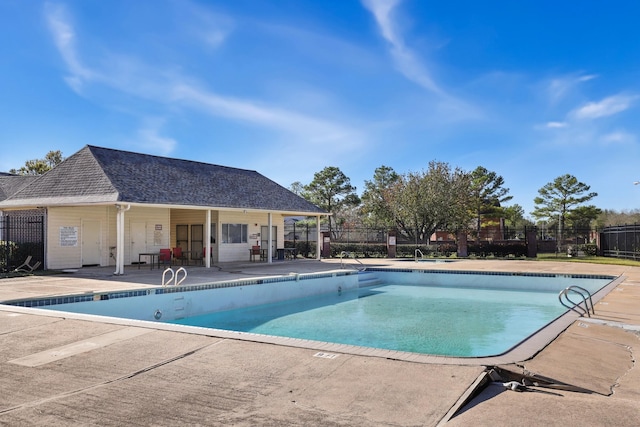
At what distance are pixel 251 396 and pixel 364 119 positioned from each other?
65.5 ft

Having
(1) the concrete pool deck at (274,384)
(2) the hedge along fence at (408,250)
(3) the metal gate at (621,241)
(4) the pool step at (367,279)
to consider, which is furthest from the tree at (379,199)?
(1) the concrete pool deck at (274,384)

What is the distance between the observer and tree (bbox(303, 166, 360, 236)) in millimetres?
44938

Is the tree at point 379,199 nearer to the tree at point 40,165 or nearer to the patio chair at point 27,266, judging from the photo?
the patio chair at point 27,266

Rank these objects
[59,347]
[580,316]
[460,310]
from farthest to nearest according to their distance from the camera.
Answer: [460,310] → [580,316] → [59,347]

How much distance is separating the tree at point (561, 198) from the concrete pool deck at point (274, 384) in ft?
136

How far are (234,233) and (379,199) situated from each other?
1765 centimetres

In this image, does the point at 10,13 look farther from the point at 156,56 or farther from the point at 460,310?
the point at 460,310

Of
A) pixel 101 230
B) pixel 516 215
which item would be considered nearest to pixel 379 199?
pixel 101 230

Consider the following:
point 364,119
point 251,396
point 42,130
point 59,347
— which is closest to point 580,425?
point 251,396

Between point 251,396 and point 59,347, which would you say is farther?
point 59,347

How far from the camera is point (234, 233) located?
22078 millimetres

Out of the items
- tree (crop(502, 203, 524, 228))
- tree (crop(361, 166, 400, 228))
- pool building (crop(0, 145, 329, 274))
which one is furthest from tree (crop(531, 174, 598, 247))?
pool building (crop(0, 145, 329, 274))

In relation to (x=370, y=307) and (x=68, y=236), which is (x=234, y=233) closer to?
(x=68, y=236)

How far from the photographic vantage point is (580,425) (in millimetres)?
3227
